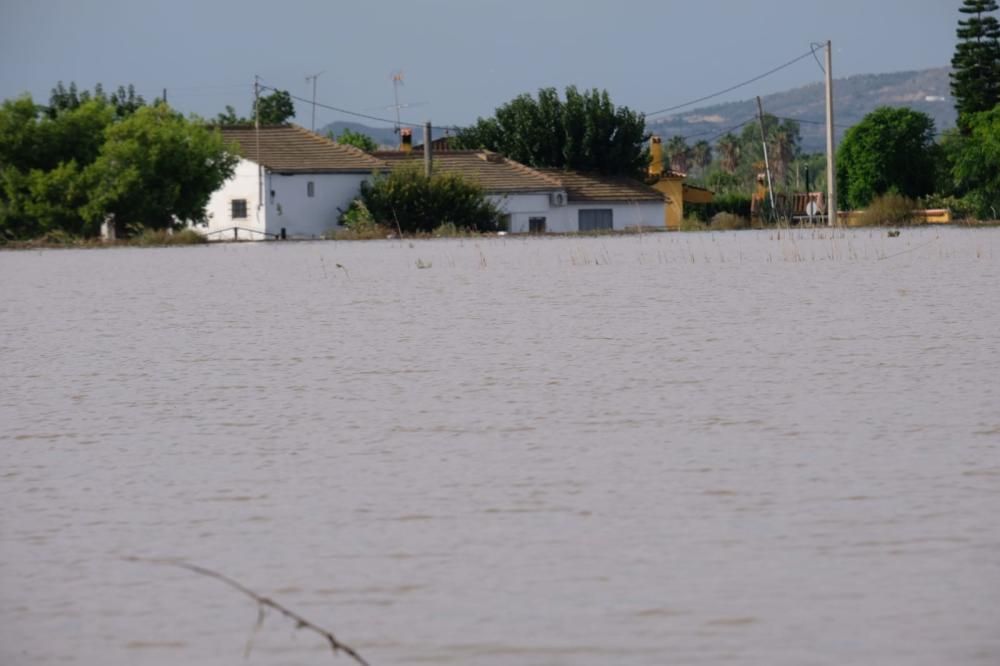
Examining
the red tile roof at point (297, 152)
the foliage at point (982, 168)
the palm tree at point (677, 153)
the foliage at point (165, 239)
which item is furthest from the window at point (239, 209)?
the palm tree at point (677, 153)

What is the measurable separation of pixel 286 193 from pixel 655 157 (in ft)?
75.2

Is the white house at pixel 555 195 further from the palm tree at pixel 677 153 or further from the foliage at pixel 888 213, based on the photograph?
the palm tree at pixel 677 153

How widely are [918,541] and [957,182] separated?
58110mm

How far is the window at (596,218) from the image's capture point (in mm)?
72875

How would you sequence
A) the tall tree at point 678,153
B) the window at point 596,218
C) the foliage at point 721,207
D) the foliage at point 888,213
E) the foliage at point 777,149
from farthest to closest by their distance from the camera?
the tall tree at point 678,153 → the foliage at point 777,149 → the foliage at point 721,207 → the window at point 596,218 → the foliage at point 888,213

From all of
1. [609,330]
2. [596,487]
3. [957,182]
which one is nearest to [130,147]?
[957,182]

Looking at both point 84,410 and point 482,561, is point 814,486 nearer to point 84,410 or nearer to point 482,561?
point 482,561

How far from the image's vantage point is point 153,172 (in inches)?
2039

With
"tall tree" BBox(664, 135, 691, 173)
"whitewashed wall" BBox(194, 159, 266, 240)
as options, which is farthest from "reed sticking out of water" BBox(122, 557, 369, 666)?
"tall tree" BBox(664, 135, 691, 173)

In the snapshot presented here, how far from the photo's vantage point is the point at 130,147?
50500 millimetres

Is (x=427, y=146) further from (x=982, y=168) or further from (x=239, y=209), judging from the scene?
(x=982, y=168)

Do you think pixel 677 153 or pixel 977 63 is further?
pixel 677 153

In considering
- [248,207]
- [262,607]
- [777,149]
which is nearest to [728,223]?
[248,207]

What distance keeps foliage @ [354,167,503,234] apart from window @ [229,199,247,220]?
12.0 meters
